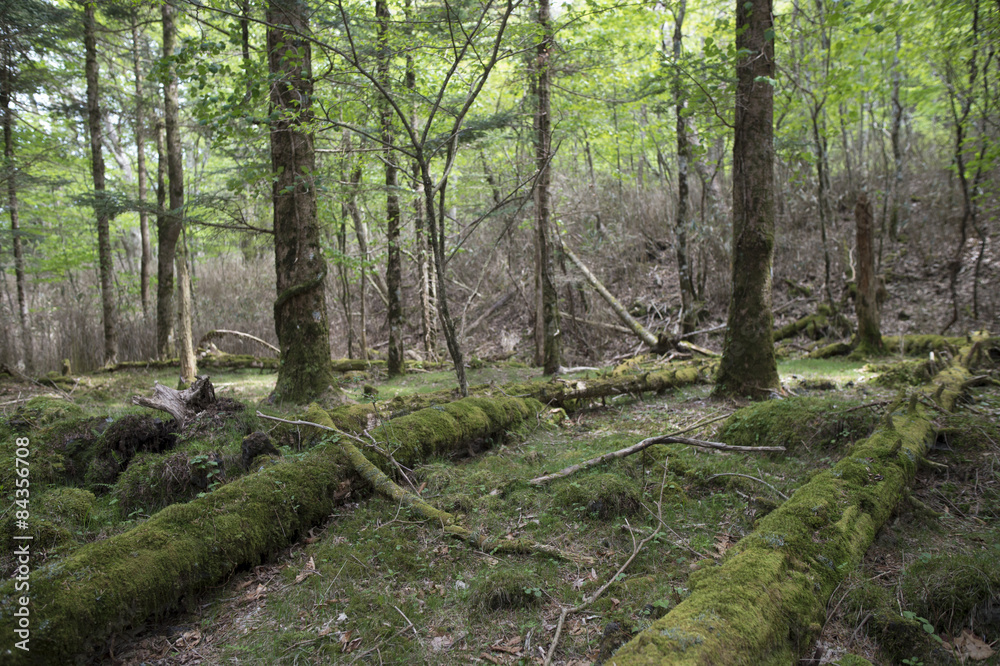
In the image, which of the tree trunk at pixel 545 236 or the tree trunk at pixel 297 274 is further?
the tree trunk at pixel 545 236

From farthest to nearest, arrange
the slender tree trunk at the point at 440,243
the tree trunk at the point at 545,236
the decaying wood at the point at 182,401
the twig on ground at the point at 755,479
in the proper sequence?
the tree trunk at the point at 545,236 → the slender tree trunk at the point at 440,243 → the decaying wood at the point at 182,401 → the twig on ground at the point at 755,479

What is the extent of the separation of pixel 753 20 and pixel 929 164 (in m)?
13.7

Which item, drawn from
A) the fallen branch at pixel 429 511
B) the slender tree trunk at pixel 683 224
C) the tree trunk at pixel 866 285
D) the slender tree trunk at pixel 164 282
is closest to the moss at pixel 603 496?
the fallen branch at pixel 429 511

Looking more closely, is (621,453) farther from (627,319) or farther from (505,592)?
(627,319)

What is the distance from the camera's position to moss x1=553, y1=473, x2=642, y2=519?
3973 mm

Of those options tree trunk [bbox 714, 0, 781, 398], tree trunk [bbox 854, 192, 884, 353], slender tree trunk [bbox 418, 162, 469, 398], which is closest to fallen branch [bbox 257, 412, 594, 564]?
slender tree trunk [bbox 418, 162, 469, 398]

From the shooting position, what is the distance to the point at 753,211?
657cm

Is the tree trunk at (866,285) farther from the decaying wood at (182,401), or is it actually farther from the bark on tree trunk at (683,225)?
the decaying wood at (182,401)

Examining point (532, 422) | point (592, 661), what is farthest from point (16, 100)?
point (592, 661)

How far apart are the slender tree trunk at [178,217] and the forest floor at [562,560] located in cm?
410

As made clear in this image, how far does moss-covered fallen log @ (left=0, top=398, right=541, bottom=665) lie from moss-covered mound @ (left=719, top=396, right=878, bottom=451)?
3.33m

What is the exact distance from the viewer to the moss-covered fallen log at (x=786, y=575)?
205 cm

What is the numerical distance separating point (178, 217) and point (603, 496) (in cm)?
926

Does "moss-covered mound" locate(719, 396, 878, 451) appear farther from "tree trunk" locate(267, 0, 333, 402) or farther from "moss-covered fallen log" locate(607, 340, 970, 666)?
"tree trunk" locate(267, 0, 333, 402)
